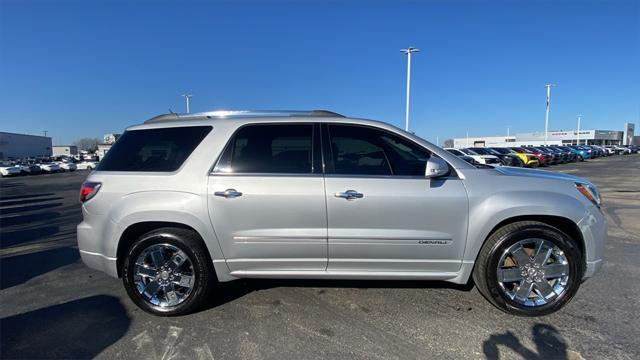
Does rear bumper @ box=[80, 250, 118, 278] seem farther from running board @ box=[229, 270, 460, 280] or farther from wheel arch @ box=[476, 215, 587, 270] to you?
wheel arch @ box=[476, 215, 587, 270]

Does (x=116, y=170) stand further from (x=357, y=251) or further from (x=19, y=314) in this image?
(x=357, y=251)

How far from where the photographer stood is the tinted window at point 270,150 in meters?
3.37

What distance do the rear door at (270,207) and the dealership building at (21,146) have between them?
345ft

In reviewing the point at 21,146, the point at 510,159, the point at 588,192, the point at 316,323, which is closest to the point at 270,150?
the point at 316,323

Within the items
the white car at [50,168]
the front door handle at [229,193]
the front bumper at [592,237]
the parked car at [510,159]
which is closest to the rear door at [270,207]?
the front door handle at [229,193]

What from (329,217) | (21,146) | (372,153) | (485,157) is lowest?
(329,217)

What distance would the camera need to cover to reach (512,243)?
Result: 3.28 meters

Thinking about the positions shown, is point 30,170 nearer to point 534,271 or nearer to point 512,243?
point 512,243

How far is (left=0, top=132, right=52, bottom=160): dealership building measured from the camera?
84.1 metres

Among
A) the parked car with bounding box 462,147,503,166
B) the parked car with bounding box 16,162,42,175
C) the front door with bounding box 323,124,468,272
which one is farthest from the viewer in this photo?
the parked car with bounding box 16,162,42,175

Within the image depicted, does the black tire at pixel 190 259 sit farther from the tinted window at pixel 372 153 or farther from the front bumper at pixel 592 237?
the front bumper at pixel 592 237

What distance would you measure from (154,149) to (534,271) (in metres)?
3.81

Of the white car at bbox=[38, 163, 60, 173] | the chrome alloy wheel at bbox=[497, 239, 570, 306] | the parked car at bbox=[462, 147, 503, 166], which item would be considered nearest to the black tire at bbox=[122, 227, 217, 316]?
the chrome alloy wheel at bbox=[497, 239, 570, 306]

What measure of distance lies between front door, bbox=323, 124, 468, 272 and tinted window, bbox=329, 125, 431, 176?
11 millimetres
